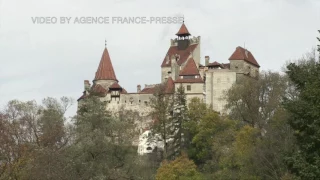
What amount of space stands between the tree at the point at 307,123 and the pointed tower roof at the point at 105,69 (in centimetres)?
5990

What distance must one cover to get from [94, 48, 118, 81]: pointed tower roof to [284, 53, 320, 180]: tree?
197 ft

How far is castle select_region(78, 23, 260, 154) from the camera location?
70.1 m

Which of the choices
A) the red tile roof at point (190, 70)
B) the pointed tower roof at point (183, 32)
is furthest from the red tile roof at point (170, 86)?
the pointed tower roof at point (183, 32)

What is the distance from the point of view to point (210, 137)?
54.4m

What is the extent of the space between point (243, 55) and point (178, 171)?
86.6 feet

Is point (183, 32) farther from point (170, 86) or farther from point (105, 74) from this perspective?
point (170, 86)

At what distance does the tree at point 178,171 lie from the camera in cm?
4800

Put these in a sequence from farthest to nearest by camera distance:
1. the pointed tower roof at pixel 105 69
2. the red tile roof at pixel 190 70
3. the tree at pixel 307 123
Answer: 1. the pointed tower roof at pixel 105 69
2. the red tile roof at pixel 190 70
3. the tree at pixel 307 123

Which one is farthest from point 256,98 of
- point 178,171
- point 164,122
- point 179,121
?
point 178,171

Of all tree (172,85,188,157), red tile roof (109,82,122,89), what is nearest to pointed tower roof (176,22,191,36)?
red tile roof (109,82,122,89)

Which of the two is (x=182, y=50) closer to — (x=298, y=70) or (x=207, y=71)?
(x=207, y=71)

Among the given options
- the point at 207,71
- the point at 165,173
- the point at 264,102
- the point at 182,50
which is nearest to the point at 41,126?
the point at 165,173

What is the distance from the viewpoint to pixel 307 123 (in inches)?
784

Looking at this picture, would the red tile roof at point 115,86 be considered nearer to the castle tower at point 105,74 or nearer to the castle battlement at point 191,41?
the castle tower at point 105,74
